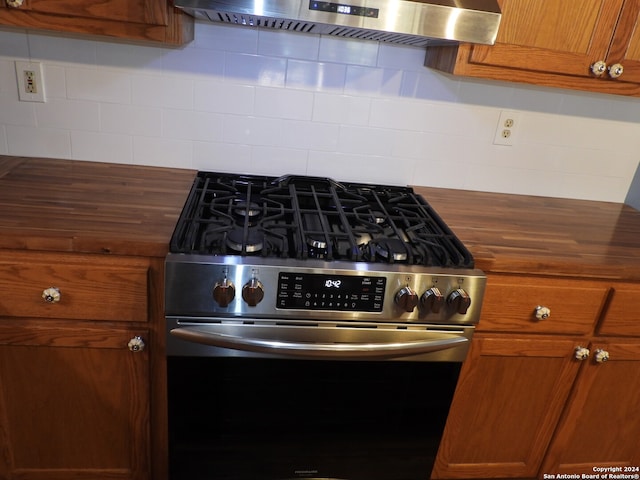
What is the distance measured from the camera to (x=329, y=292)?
1.23m

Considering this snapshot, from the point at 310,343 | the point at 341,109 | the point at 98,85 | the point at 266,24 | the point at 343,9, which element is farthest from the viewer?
the point at 341,109

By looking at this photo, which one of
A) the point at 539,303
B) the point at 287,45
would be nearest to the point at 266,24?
the point at 287,45

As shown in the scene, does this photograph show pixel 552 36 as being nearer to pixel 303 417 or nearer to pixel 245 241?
pixel 245 241

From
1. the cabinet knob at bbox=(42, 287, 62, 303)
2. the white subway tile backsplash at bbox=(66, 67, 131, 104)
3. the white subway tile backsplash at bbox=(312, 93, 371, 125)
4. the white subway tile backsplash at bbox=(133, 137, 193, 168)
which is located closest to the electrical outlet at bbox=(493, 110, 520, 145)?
the white subway tile backsplash at bbox=(312, 93, 371, 125)

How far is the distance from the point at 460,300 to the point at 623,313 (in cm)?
56

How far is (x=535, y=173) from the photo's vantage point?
1886mm

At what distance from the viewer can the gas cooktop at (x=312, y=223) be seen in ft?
4.13

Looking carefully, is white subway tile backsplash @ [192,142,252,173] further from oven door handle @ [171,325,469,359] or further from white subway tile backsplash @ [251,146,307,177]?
oven door handle @ [171,325,469,359]

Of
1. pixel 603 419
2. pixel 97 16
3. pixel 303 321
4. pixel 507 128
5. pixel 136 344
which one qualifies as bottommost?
pixel 603 419

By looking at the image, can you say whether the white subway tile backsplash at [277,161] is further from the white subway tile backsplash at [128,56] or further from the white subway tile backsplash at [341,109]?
the white subway tile backsplash at [128,56]

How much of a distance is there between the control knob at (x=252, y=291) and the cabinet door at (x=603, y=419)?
1030 millimetres

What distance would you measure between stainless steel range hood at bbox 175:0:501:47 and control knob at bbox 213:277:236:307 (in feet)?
2.11

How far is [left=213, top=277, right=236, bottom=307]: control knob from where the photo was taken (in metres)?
1.17

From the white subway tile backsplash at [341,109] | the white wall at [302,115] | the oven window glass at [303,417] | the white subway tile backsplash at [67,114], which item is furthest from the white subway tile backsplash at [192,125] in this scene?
the oven window glass at [303,417]
